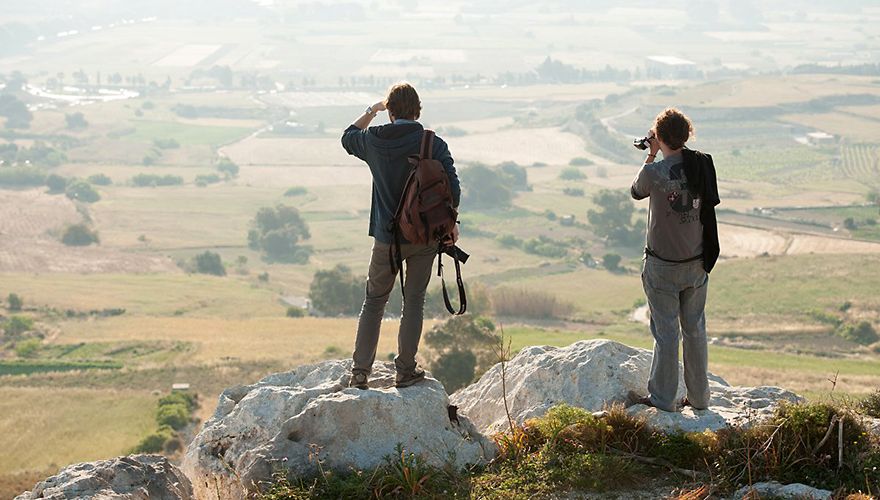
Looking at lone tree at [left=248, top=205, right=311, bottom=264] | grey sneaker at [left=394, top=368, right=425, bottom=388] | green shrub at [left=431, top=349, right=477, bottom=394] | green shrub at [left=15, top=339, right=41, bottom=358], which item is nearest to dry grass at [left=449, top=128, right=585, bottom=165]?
lone tree at [left=248, top=205, right=311, bottom=264]

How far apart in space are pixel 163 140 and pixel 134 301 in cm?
10074

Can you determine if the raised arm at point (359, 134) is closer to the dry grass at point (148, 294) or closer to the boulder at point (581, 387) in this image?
the boulder at point (581, 387)

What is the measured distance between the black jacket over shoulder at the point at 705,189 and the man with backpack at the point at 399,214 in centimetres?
181

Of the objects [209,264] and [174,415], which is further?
[209,264]

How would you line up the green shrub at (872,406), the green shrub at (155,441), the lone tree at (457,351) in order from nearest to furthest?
the green shrub at (872,406), the lone tree at (457,351), the green shrub at (155,441)

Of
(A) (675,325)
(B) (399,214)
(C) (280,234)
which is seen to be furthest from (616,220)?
(B) (399,214)

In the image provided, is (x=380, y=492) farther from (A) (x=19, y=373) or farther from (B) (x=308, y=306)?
(B) (x=308, y=306)

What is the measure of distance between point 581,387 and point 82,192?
438 feet

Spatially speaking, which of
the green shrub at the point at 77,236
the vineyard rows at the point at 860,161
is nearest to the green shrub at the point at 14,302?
the green shrub at the point at 77,236

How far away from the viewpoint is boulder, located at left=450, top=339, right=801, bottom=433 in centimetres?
899

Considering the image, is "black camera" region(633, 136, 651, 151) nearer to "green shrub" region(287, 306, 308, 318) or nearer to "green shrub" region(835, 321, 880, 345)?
"green shrub" region(835, 321, 880, 345)

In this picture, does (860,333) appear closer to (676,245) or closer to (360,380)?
(676,245)

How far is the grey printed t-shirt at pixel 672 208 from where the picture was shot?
7844 millimetres

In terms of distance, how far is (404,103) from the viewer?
7.75 meters
